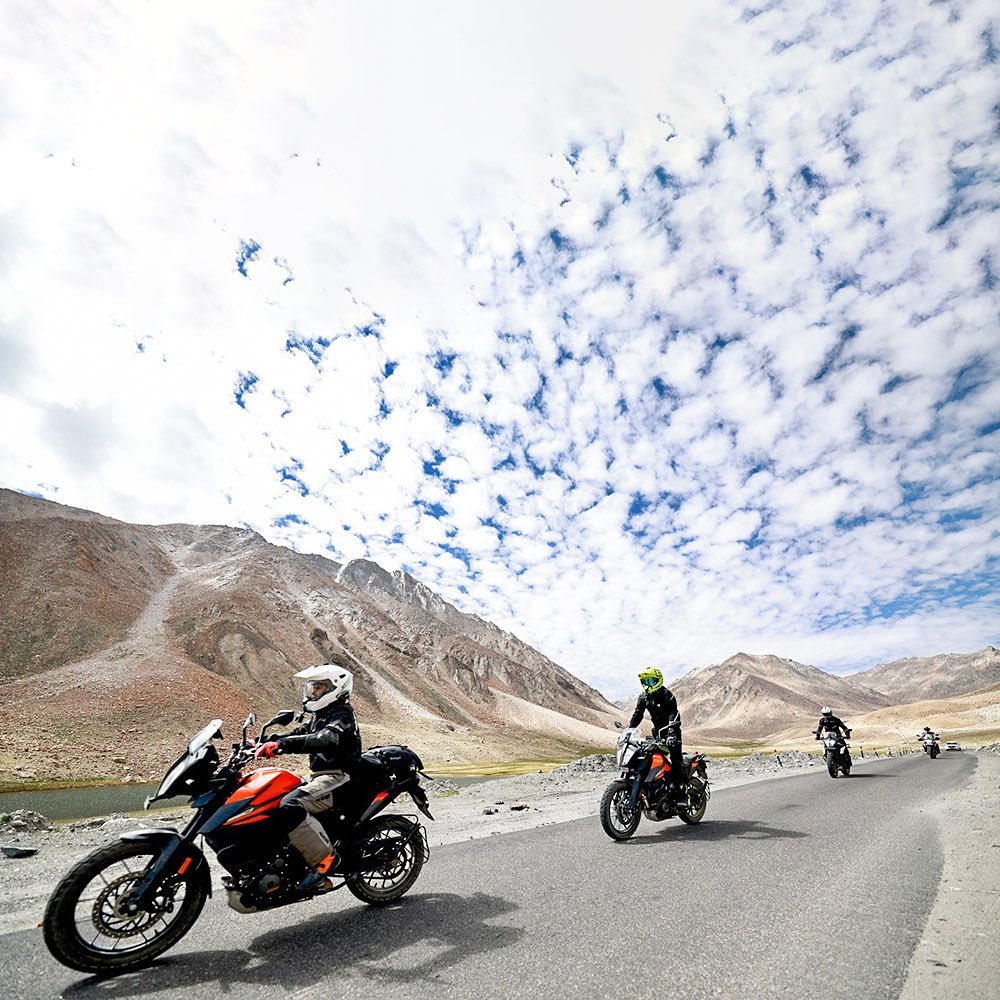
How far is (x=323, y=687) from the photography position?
600 cm

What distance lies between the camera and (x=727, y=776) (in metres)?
22.9

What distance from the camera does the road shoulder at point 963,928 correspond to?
3953mm

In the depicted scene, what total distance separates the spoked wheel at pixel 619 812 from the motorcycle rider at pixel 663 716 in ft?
3.65

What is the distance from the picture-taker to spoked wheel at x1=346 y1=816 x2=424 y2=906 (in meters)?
5.80

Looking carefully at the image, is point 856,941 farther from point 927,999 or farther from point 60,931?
point 60,931

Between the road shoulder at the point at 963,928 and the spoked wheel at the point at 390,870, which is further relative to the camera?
the spoked wheel at the point at 390,870

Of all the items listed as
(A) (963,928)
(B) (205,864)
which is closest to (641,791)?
(A) (963,928)

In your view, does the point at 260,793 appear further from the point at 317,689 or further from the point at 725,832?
the point at 725,832

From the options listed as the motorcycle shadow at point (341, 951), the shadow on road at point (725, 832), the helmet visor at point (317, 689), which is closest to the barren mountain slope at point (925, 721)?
the shadow on road at point (725, 832)

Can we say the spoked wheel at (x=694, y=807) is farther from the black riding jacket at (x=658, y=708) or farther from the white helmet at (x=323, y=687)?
the white helmet at (x=323, y=687)

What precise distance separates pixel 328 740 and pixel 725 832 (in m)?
7.58

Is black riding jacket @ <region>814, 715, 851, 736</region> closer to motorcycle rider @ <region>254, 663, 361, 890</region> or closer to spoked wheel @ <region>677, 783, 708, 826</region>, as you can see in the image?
spoked wheel @ <region>677, 783, 708, 826</region>

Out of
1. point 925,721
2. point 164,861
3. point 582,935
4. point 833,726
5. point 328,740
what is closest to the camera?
point 164,861

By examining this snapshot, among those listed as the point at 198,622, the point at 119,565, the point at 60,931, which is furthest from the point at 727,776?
the point at 119,565
